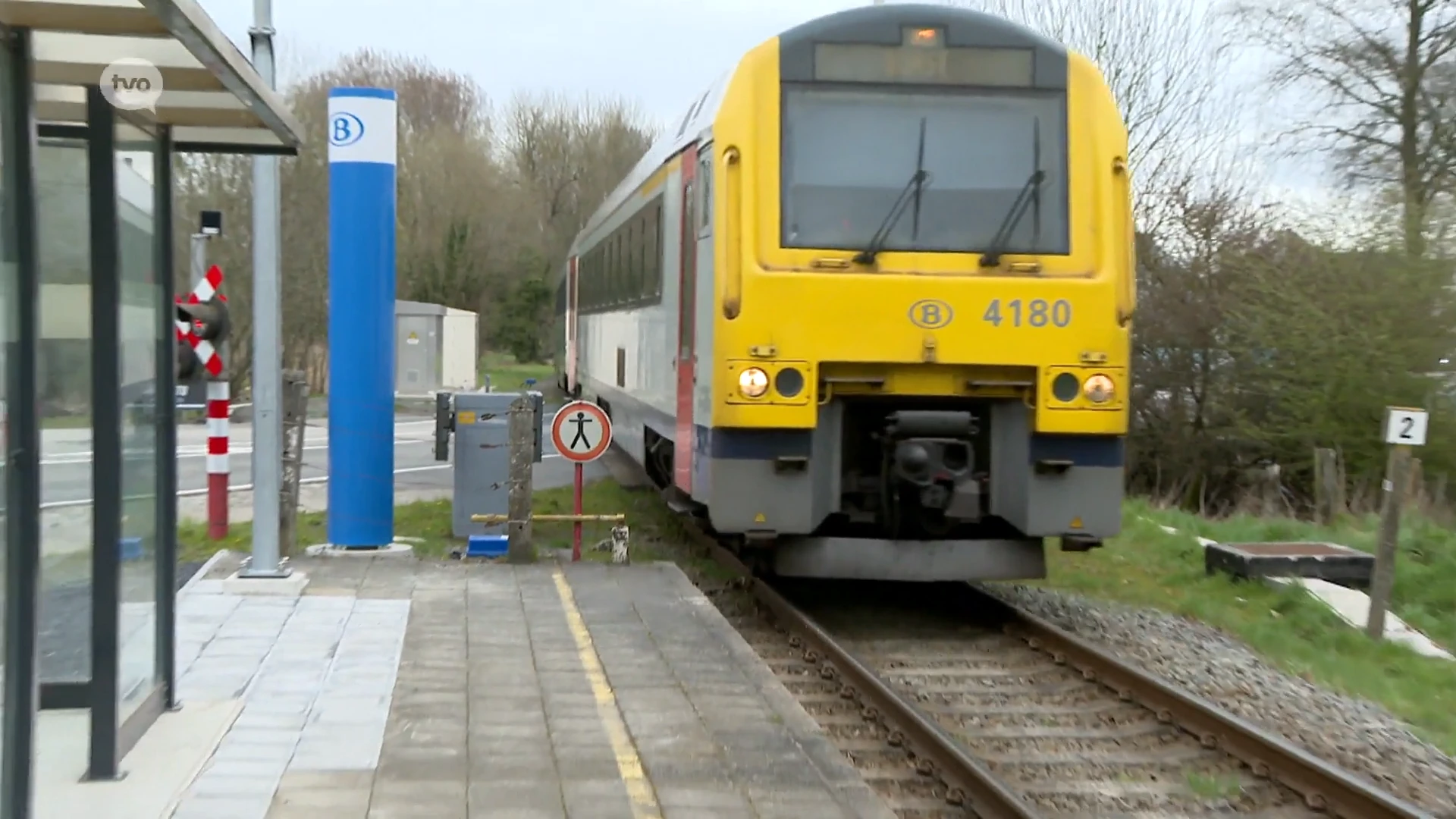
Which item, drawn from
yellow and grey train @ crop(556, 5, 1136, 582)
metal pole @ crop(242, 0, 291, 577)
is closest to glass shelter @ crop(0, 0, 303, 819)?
yellow and grey train @ crop(556, 5, 1136, 582)

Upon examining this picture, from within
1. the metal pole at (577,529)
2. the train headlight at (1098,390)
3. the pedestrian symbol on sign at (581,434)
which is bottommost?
the metal pole at (577,529)

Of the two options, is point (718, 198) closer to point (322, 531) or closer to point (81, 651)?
point (81, 651)

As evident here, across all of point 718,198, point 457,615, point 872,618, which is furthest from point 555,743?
point 872,618

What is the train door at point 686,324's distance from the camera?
956 centimetres

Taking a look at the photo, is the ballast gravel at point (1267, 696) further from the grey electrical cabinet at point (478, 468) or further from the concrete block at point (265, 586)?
the concrete block at point (265, 586)

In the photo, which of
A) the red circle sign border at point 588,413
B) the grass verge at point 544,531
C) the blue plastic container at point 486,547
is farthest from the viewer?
the grass verge at point 544,531

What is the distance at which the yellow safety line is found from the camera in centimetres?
541

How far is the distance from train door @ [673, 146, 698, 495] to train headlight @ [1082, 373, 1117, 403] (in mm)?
2310

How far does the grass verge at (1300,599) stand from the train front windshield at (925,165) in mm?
2894

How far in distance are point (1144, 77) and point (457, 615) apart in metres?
20.3

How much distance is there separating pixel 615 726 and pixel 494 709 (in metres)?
0.61

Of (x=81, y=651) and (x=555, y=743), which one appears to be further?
(x=555, y=743)

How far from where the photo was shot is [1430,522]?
49.0ft

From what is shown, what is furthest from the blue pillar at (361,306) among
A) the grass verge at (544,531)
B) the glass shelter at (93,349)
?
the glass shelter at (93,349)
